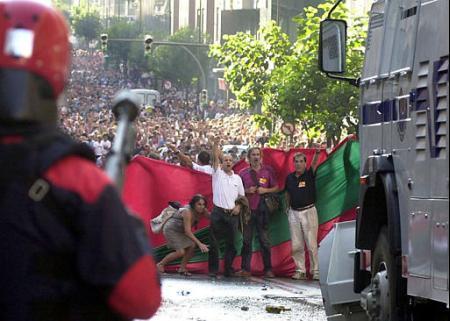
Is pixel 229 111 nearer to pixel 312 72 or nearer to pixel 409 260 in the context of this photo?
pixel 312 72

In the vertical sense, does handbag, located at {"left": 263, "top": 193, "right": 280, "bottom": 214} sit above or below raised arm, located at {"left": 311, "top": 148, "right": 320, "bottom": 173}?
below

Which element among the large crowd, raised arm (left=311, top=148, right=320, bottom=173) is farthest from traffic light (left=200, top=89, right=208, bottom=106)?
raised arm (left=311, top=148, right=320, bottom=173)

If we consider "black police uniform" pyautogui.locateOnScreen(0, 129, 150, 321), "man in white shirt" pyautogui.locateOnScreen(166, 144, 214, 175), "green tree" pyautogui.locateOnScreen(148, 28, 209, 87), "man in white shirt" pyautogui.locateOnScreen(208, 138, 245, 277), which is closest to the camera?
"black police uniform" pyautogui.locateOnScreen(0, 129, 150, 321)

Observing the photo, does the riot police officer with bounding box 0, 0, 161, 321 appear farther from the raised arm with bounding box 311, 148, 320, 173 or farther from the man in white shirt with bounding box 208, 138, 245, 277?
the raised arm with bounding box 311, 148, 320, 173

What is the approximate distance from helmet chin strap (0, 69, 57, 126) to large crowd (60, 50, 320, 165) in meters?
27.9

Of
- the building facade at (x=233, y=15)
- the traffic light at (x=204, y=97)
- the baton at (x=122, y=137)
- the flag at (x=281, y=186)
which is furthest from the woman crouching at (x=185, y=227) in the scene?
the traffic light at (x=204, y=97)

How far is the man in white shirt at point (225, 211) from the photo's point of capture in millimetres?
19297

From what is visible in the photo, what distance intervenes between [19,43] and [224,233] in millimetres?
16182

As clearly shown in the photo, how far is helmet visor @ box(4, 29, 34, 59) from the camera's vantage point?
11.0 feet

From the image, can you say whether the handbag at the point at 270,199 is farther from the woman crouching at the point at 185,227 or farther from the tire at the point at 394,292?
the tire at the point at 394,292

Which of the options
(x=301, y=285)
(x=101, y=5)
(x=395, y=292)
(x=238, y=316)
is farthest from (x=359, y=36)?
(x=101, y=5)

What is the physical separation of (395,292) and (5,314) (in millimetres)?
5359

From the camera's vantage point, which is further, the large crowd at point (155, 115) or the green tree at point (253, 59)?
the large crowd at point (155, 115)

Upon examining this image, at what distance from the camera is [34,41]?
336 cm
